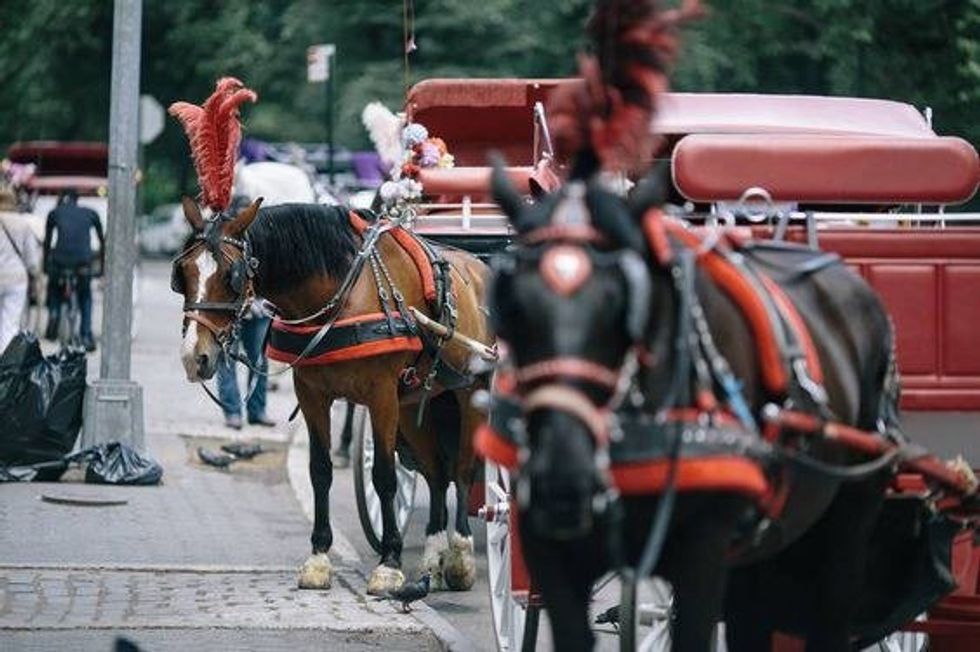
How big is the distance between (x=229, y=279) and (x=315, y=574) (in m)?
1.56

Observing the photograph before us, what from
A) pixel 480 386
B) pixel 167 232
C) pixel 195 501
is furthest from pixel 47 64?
pixel 480 386

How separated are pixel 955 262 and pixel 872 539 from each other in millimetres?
1143

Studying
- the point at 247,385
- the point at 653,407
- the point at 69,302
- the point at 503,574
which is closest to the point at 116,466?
the point at 247,385

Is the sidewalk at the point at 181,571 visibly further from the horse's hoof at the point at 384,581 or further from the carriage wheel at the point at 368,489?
the carriage wheel at the point at 368,489

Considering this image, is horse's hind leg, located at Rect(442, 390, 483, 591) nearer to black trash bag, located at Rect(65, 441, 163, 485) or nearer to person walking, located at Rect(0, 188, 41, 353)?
black trash bag, located at Rect(65, 441, 163, 485)

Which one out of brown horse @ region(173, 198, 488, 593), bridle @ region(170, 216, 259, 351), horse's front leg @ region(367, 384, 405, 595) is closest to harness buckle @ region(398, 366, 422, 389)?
brown horse @ region(173, 198, 488, 593)

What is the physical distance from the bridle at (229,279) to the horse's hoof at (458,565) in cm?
178

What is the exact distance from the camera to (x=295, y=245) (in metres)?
11.2

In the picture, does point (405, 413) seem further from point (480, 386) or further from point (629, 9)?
point (629, 9)

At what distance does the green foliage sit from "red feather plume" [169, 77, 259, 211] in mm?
1195

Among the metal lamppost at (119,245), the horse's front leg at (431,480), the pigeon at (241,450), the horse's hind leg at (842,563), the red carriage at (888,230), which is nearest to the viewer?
Result: the horse's hind leg at (842,563)

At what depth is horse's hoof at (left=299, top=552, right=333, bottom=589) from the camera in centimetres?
1121

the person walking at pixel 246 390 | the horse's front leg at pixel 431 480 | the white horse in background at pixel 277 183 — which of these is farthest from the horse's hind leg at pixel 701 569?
the white horse in background at pixel 277 183

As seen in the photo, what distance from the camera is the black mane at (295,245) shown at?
1118 centimetres
